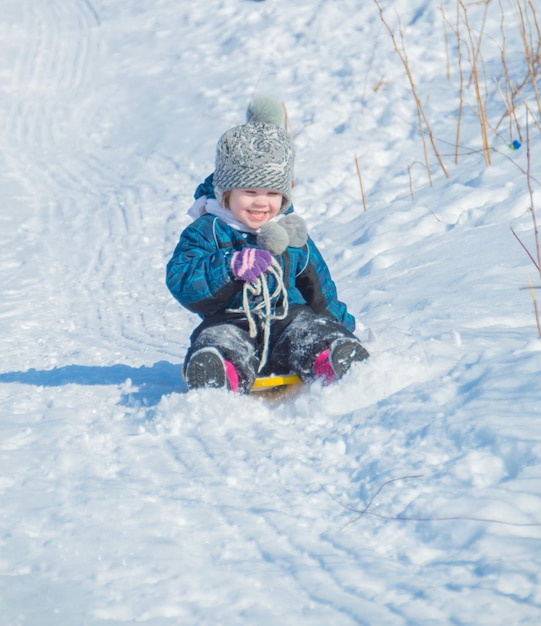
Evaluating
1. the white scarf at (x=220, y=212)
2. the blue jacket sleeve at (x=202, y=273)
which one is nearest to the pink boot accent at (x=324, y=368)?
the blue jacket sleeve at (x=202, y=273)

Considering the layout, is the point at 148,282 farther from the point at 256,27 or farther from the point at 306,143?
the point at 256,27

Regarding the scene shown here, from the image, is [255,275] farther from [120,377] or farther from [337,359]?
[120,377]

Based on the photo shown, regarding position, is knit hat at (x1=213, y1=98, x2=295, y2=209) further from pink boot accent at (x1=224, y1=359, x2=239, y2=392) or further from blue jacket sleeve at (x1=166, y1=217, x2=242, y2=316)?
pink boot accent at (x1=224, y1=359, x2=239, y2=392)

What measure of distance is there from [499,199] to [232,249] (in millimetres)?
2039

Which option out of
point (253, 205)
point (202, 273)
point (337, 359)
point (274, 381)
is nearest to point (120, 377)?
point (202, 273)

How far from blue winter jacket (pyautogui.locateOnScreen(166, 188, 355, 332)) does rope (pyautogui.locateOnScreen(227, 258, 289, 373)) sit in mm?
37

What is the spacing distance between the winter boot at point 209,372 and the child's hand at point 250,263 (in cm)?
27

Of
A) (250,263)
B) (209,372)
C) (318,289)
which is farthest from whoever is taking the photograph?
(318,289)

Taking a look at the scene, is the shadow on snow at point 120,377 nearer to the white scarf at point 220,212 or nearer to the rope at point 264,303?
the rope at point 264,303

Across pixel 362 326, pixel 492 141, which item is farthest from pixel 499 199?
pixel 362 326

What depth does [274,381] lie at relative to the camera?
109 inches

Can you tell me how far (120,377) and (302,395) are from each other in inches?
32.1

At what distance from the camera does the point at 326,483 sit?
2.09 m

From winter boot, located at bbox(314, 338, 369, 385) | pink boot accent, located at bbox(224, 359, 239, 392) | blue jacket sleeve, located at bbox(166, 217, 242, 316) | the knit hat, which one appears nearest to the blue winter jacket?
blue jacket sleeve, located at bbox(166, 217, 242, 316)
